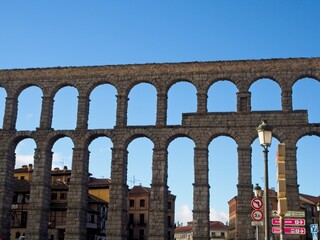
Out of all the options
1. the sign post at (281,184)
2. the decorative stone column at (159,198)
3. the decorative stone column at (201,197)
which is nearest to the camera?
the sign post at (281,184)

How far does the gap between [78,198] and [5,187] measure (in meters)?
7.13

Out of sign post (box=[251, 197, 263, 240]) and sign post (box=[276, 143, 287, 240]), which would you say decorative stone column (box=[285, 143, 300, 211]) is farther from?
sign post (box=[276, 143, 287, 240])

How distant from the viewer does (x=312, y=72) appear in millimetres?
38156

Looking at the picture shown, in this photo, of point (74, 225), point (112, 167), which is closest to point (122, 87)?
point (112, 167)

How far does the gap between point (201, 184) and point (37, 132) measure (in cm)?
1506

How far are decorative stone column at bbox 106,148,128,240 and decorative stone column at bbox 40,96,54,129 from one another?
6.64m

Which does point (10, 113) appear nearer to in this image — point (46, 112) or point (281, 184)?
point (46, 112)

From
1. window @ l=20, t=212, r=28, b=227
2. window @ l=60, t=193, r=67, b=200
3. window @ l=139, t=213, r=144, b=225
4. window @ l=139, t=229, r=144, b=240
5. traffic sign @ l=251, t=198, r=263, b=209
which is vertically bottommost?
window @ l=139, t=229, r=144, b=240

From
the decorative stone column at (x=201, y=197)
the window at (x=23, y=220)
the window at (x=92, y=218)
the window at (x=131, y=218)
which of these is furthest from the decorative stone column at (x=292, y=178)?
the window at (x=131, y=218)

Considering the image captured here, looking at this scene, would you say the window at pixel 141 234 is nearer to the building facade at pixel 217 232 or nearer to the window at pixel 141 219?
the window at pixel 141 219

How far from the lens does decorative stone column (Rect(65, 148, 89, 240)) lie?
37.8 meters

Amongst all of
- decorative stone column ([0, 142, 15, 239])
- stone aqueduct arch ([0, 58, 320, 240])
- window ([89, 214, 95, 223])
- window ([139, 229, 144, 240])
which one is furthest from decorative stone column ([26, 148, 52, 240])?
window ([139, 229, 144, 240])

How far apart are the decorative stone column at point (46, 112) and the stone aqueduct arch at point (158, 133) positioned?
0.28ft

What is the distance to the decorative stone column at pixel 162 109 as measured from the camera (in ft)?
128
